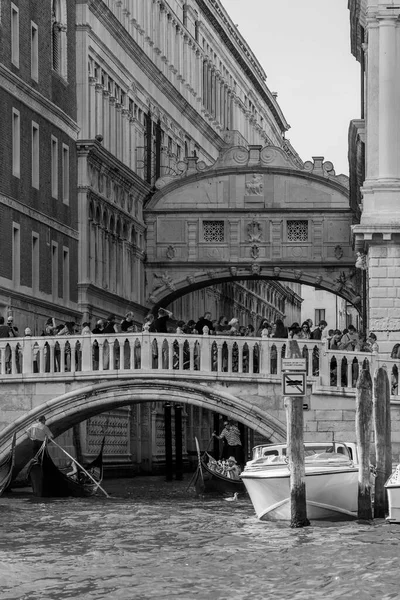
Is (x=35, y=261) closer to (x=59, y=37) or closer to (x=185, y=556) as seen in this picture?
(x=59, y=37)

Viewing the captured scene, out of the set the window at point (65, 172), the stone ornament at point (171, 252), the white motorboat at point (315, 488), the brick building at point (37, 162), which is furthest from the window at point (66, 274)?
the white motorboat at point (315, 488)

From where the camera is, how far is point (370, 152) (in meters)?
34.7

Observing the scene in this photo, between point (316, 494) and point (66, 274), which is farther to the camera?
point (66, 274)

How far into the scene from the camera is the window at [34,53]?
120 ft

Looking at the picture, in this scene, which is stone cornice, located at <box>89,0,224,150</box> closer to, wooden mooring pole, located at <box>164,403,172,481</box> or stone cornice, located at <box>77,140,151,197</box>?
stone cornice, located at <box>77,140,151,197</box>

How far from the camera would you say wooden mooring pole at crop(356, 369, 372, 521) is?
24456mm

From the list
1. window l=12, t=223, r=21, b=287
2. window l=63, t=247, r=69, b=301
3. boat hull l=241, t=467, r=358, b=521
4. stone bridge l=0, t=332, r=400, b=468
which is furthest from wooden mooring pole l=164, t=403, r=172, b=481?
boat hull l=241, t=467, r=358, b=521

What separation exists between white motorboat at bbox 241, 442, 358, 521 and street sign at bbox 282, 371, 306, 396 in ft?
4.73

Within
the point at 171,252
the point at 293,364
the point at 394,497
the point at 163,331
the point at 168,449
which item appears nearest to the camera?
the point at 394,497

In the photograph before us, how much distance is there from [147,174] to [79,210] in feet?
20.1

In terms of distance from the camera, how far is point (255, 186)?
1716 inches

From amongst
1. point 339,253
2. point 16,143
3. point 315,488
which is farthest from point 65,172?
point 315,488

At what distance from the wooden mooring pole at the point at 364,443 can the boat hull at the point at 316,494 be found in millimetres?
772

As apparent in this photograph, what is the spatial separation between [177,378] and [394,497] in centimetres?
625
